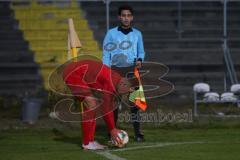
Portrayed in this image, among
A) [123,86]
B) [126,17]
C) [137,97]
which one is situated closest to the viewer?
[123,86]

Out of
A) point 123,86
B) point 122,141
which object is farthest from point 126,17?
point 122,141

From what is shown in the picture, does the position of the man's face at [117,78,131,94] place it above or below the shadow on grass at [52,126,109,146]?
above

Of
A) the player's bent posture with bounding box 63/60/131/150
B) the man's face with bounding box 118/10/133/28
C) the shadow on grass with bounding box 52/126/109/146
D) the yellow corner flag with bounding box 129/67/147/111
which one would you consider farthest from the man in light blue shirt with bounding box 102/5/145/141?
the shadow on grass with bounding box 52/126/109/146

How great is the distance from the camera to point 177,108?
45.2 ft

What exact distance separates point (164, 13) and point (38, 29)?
346cm

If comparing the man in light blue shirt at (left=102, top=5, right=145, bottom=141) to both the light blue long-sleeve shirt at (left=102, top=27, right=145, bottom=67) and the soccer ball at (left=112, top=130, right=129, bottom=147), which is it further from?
the soccer ball at (left=112, top=130, right=129, bottom=147)

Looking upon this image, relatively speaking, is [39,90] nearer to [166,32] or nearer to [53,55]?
[53,55]

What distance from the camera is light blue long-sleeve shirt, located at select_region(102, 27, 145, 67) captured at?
32.0 feet

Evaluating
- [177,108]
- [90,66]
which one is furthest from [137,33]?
[177,108]

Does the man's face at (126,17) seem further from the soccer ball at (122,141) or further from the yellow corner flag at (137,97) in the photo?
the soccer ball at (122,141)

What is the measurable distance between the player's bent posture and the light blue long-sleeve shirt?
0.54m

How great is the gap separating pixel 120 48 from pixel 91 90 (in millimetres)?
997

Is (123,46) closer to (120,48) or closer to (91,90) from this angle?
(120,48)

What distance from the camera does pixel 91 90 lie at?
29.7 ft
